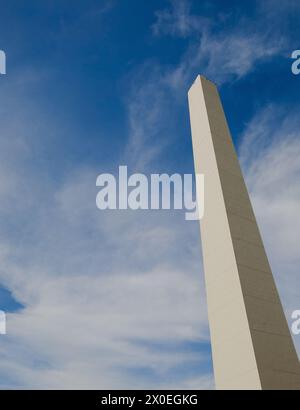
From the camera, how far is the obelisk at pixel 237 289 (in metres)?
10.1

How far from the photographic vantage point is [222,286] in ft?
38.9

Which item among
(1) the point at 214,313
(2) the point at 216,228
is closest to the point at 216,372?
(1) the point at 214,313

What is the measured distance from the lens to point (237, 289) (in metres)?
11.0

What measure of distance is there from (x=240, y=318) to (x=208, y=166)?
6.13m

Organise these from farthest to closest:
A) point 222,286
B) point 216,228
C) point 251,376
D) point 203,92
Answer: point 203,92 → point 216,228 → point 222,286 → point 251,376

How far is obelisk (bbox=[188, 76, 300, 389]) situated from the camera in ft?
33.2

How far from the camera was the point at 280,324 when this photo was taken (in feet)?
36.7
